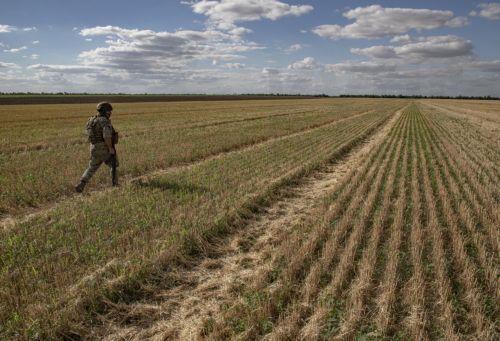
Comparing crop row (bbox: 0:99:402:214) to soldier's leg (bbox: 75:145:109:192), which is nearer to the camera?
crop row (bbox: 0:99:402:214)

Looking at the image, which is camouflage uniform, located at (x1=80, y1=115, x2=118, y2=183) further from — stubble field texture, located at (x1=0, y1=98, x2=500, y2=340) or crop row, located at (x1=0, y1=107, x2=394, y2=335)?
crop row, located at (x1=0, y1=107, x2=394, y2=335)

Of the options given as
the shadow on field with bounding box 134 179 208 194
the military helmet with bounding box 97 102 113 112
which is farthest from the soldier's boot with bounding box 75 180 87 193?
the military helmet with bounding box 97 102 113 112

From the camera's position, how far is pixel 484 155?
15.8 metres

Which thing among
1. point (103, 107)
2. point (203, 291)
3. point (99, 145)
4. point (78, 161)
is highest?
point (103, 107)

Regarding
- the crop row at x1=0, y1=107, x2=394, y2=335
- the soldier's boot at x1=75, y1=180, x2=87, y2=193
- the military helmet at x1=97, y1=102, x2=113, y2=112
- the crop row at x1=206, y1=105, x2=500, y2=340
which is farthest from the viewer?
the soldier's boot at x1=75, y1=180, x2=87, y2=193

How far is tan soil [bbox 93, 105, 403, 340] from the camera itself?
13.4ft

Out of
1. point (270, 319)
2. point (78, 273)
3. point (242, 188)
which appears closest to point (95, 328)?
point (78, 273)

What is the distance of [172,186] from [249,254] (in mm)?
4425

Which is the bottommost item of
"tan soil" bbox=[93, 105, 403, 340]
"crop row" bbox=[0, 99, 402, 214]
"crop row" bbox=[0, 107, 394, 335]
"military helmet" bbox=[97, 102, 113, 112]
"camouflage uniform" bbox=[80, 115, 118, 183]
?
"tan soil" bbox=[93, 105, 403, 340]

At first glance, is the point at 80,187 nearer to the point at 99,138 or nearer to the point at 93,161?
the point at 93,161

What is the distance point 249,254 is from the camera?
A: 20.0 feet

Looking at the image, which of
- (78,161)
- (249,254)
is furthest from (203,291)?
(78,161)

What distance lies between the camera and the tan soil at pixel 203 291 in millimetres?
4078

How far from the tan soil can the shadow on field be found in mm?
2185
